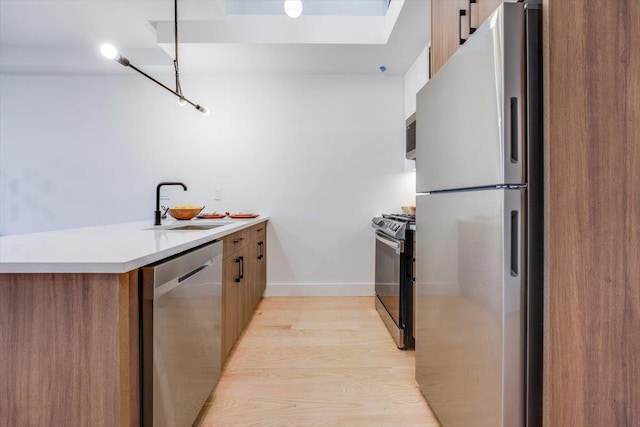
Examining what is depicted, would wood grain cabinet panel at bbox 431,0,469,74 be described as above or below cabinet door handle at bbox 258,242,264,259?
above

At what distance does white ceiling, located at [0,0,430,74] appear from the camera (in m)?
2.55

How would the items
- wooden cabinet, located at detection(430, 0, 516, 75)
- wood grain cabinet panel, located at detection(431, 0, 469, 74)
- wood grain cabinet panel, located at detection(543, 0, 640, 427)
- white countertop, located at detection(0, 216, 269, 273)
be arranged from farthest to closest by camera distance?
1. wood grain cabinet panel, located at detection(431, 0, 469, 74)
2. wooden cabinet, located at detection(430, 0, 516, 75)
3. wood grain cabinet panel, located at detection(543, 0, 640, 427)
4. white countertop, located at detection(0, 216, 269, 273)

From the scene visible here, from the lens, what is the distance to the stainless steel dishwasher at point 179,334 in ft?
2.99

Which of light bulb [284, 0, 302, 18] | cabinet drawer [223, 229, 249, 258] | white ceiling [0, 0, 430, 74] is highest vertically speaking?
white ceiling [0, 0, 430, 74]

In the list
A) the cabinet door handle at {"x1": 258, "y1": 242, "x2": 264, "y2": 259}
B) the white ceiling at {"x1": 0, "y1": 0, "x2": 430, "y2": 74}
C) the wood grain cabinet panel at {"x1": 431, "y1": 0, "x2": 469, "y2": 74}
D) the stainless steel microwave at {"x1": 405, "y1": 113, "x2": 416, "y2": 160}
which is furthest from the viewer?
the cabinet door handle at {"x1": 258, "y1": 242, "x2": 264, "y2": 259}

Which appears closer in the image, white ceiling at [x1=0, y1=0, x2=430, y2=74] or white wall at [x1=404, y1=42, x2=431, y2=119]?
white ceiling at [x1=0, y1=0, x2=430, y2=74]

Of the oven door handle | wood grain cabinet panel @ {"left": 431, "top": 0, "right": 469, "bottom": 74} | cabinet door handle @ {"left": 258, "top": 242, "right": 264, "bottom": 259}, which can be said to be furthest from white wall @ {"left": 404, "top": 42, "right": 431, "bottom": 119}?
cabinet door handle @ {"left": 258, "top": 242, "right": 264, "bottom": 259}

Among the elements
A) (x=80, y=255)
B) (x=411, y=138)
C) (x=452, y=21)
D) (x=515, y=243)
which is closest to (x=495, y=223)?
(x=515, y=243)

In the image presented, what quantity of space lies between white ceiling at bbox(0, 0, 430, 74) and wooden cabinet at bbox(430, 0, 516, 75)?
0.75 metres

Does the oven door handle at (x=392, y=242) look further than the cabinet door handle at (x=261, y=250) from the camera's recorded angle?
No

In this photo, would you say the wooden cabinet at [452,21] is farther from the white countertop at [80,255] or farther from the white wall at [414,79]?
the white countertop at [80,255]

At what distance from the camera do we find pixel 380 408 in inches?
60.2

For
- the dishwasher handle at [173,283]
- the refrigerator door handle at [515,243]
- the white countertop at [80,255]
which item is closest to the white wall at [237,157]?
the dishwasher handle at [173,283]

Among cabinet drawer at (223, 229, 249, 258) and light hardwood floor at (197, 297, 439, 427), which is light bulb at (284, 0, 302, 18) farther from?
light hardwood floor at (197, 297, 439, 427)
